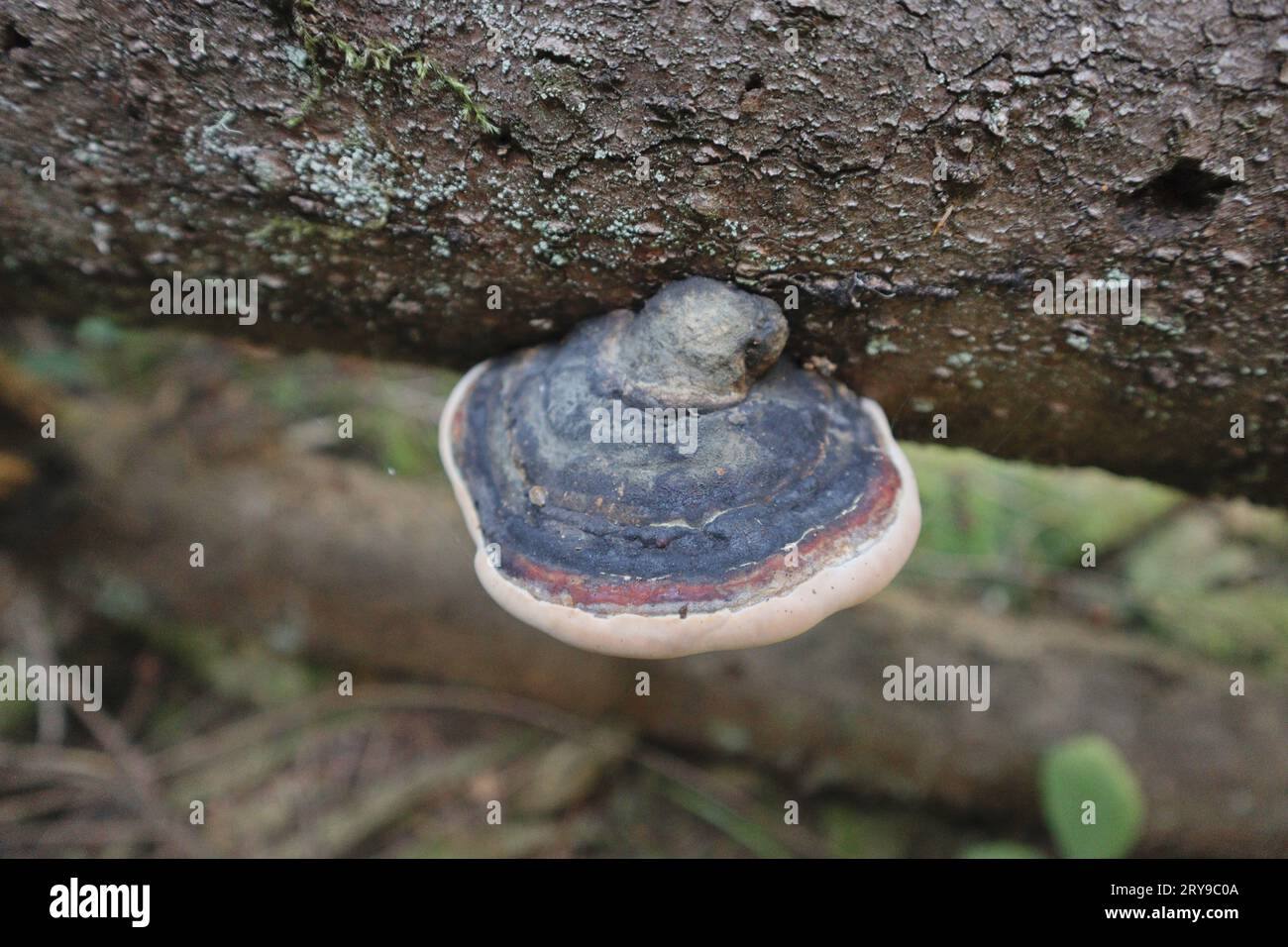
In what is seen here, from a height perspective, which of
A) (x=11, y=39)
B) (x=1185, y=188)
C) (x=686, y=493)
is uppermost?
(x=11, y=39)

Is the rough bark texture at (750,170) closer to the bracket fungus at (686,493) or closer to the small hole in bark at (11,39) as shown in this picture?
the small hole in bark at (11,39)

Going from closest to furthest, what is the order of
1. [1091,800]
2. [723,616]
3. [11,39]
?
1. [723,616]
2. [11,39]
3. [1091,800]

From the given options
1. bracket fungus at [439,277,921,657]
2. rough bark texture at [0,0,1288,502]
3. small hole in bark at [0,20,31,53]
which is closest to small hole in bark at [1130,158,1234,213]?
rough bark texture at [0,0,1288,502]

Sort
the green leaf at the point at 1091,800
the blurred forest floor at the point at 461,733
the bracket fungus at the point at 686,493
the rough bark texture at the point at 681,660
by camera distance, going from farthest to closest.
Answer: the blurred forest floor at the point at 461,733
the rough bark texture at the point at 681,660
the green leaf at the point at 1091,800
the bracket fungus at the point at 686,493

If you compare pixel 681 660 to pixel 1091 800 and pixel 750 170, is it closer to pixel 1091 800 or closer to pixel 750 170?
pixel 1091 800

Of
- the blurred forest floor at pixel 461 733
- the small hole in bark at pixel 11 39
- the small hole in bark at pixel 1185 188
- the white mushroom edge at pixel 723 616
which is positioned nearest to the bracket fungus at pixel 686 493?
the white mushroom edge at pixel 723 616

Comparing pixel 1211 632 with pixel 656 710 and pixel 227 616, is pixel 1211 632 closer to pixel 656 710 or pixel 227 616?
pixel 656 710

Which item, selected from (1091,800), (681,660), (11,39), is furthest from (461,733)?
(11,39)
